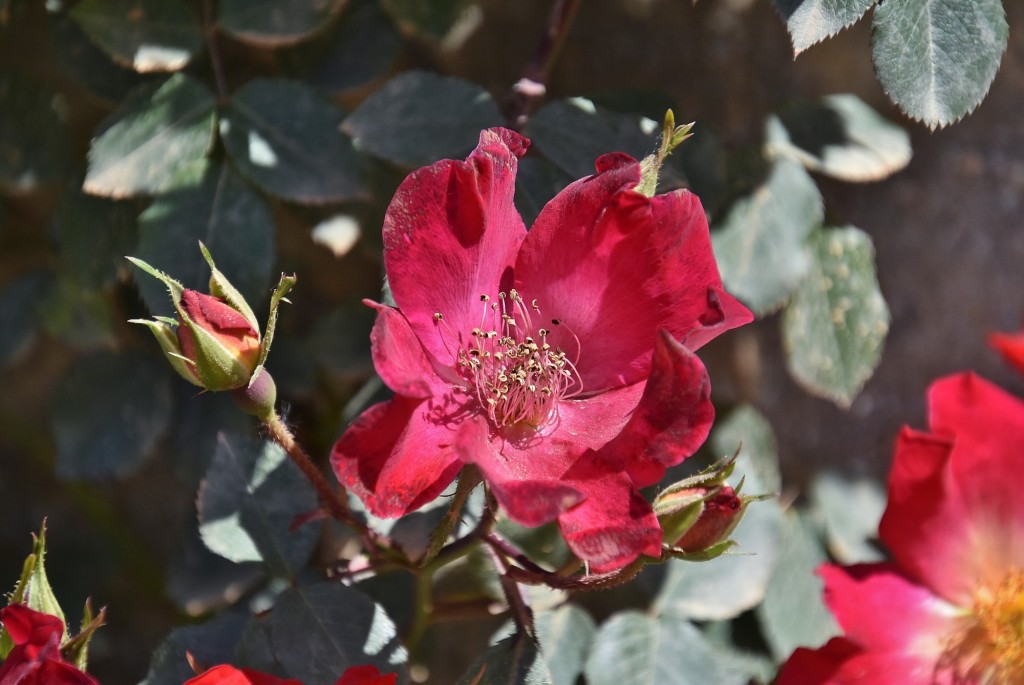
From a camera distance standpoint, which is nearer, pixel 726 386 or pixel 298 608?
pixel 298 608

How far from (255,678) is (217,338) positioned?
0.23 m

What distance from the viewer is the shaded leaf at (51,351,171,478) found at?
1.10 m

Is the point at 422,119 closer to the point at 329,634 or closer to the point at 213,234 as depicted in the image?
the point at 213,234

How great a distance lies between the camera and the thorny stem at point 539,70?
37.4 inches

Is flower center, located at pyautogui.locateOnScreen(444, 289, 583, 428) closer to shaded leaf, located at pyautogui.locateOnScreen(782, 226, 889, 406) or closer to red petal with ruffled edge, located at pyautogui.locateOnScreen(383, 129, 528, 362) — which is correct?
red petal with ruffled edge, located at pyautogui.locateOnScreen(383, 129, 528, 362)

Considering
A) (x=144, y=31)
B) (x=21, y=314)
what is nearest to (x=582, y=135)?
(x=144, y=31)

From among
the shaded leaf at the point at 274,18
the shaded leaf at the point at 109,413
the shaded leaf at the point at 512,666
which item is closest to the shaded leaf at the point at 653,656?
the shaded leaf at the point at 512,666

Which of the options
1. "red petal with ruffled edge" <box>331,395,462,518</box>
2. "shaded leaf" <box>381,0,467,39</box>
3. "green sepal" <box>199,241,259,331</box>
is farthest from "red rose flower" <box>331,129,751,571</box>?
"shaded leaf" <box>381,0,467,39</box>

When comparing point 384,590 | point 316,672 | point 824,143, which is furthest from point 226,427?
point 824,143

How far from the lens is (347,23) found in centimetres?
109

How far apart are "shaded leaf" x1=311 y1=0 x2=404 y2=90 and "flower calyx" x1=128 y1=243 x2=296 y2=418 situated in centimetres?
48

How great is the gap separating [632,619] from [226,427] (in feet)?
1.58

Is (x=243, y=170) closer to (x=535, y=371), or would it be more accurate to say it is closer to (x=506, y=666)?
(x=535, y=371)

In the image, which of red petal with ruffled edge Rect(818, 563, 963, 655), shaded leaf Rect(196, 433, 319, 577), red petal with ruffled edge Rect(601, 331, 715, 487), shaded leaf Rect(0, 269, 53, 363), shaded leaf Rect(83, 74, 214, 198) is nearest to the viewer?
red petal with ruffled edge Rect(601, 331, 715, 487)
